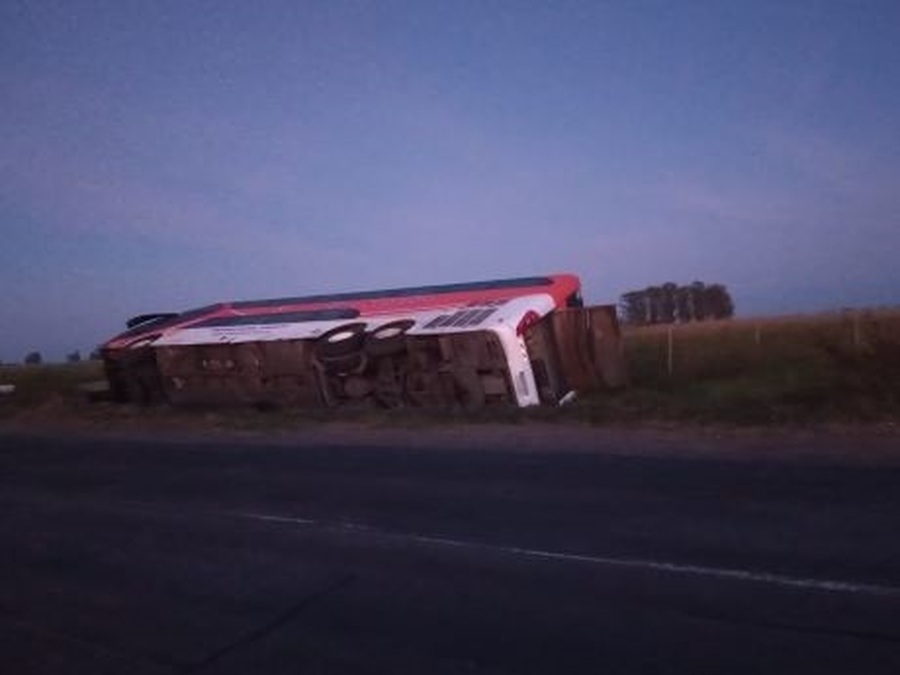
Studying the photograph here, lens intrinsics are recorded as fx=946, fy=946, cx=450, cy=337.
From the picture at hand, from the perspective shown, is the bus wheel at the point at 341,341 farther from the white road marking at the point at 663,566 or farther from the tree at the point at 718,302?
the tree at the point at 718,302

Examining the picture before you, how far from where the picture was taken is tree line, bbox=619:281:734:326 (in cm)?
7544

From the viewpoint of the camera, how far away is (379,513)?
9.73 m

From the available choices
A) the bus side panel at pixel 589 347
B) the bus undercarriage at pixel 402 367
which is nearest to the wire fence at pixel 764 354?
the bus side panel at pixel 589 347

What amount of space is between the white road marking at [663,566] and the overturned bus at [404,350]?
432 inches

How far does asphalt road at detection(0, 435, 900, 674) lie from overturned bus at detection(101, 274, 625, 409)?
762 centimetres

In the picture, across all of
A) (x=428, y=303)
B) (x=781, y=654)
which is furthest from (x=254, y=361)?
(x=781, y=654)

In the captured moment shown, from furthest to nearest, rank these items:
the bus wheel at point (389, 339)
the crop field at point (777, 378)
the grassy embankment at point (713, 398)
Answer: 1. the bus wheel at point (389, 339)
2. the grassy embankment at point (713, 398)
3. the crop field at point (777, 378)

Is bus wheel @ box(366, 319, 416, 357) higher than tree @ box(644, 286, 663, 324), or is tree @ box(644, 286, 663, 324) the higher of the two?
bus wheel @ box(366, 319, 416, 357)

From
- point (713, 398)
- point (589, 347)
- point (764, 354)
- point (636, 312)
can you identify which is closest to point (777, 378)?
point (589, 347)

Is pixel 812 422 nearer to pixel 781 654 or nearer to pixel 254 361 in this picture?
pixel 781 654

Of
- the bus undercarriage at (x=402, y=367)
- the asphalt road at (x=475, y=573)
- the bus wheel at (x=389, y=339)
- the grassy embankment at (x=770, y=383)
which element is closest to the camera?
the asphalt road at (x=475, y=573)

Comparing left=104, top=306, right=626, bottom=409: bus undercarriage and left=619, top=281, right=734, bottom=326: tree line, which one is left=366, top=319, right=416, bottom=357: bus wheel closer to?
left=104, top=306, right=626, bottom=409: bus undercarriage

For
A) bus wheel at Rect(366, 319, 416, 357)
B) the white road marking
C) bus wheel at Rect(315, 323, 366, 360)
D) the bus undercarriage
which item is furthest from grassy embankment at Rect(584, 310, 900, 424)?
the white road marking

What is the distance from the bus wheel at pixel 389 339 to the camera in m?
21.0
